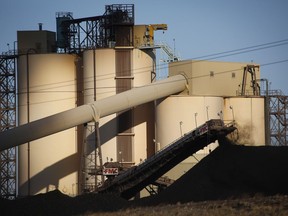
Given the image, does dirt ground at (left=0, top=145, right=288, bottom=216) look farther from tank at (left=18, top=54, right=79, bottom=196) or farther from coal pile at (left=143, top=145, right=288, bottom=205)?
tank at (left=18, top=54, right=79, bottom=196)

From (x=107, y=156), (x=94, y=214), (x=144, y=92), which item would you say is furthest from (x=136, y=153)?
(x=94, y=214)

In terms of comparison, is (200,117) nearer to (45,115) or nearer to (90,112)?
(90,112)

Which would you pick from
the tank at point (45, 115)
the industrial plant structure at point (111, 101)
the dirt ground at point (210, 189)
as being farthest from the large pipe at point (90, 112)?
the tank at point (45, 115)

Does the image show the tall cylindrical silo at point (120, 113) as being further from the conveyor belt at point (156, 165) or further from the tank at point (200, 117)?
the conveyor belt at point (156, 165)

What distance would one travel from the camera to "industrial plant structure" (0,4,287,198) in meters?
52.8

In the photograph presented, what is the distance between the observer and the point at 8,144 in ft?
150

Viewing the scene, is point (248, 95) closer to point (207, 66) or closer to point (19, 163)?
point (207, 66)

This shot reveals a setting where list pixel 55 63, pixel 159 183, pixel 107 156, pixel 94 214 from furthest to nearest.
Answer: pixel 55 63, pixel 107 156, pixel 159 183, pixel 94 214

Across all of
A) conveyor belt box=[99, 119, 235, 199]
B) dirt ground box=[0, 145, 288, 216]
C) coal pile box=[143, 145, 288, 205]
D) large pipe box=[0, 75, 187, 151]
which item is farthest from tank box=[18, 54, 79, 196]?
coal pile box=[143, 145, 288, 205]

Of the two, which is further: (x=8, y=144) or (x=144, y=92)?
(x=144, y=92)

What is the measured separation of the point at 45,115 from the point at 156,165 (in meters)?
14.4

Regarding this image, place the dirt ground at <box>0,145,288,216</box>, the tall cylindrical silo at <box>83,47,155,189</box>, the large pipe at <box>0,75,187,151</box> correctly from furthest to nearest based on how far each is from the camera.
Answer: the tall cylindrical silo at <box>83,47,155,189</box> → the large pipe at <box>0,75,187,151</box> → the dirt ground at <box>0,145,288,216</box>

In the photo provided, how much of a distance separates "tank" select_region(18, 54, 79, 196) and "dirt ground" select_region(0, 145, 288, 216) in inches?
591

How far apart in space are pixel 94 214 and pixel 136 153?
24860mm
